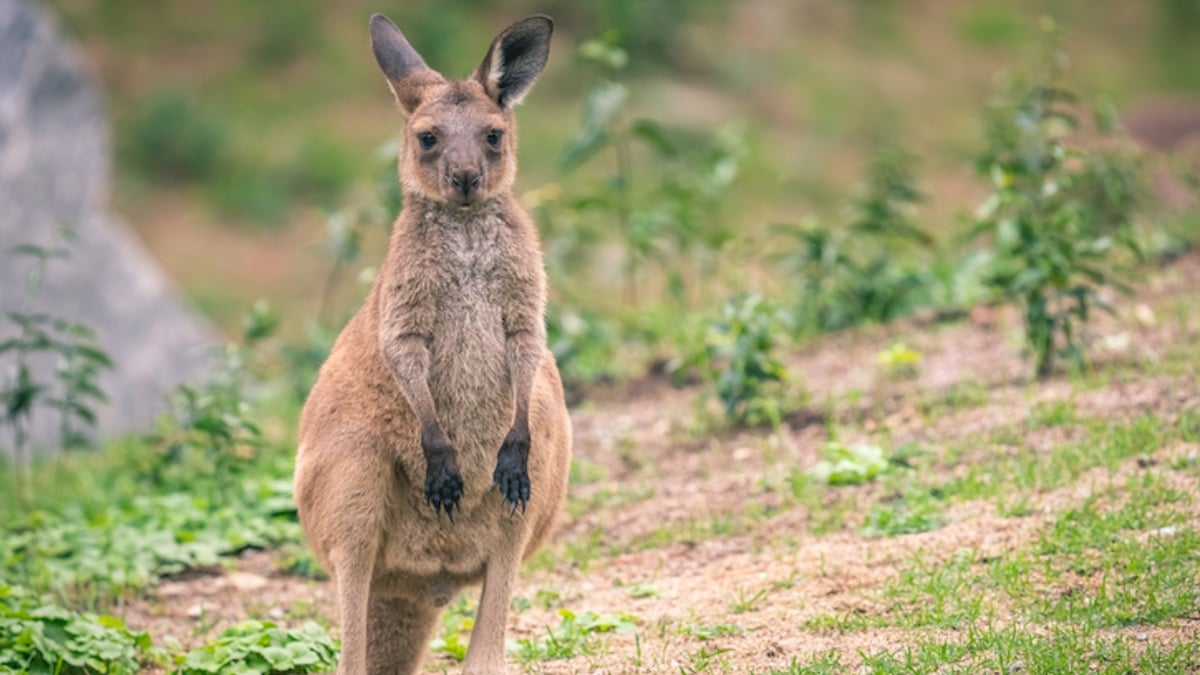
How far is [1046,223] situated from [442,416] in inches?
134

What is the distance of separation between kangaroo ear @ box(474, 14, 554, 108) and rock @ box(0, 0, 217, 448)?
538 cm

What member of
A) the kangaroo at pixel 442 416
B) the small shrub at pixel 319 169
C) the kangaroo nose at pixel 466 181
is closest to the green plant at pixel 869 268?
the kangaroo at pixel 442 416

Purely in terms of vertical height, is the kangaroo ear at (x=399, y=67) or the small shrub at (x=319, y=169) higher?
the small shrub at (x=319, y=169)

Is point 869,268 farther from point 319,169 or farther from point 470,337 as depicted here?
point 319,169

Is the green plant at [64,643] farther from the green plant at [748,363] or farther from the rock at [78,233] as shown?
the rock at [78,233]

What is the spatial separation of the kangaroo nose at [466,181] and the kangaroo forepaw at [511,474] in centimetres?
80

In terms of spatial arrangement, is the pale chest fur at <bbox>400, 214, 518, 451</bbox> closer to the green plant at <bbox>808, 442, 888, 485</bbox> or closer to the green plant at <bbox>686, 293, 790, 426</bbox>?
the green plant at <bbox>808, 442, 888, 485</bbox>

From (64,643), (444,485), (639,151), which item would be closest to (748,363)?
(444,485)

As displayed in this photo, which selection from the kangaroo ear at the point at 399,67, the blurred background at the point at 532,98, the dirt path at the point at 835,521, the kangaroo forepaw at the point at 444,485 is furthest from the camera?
the blurred background at the point at 532,98

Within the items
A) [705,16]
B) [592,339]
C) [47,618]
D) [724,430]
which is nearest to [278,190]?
[705,16]

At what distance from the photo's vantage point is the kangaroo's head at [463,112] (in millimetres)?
4773

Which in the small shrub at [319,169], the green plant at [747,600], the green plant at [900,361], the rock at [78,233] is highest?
the small shrub at [319,169]

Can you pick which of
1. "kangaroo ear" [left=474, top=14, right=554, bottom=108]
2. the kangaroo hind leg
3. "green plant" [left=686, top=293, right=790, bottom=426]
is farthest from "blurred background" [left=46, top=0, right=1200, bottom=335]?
the kangaroo hind leg

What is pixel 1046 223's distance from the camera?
6918 millimetres
